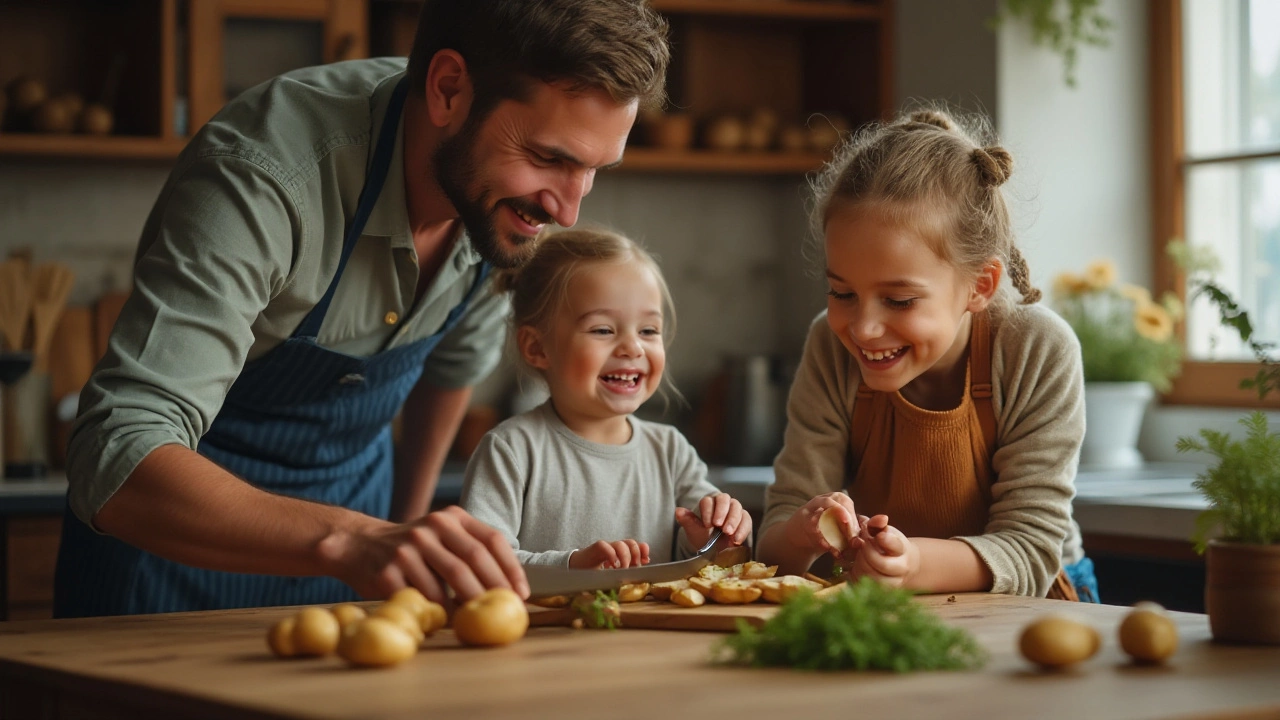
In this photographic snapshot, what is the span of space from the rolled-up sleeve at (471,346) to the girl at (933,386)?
2.02ft

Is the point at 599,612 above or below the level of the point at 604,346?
below

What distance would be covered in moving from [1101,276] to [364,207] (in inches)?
74.2

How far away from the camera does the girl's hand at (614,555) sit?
1477mm

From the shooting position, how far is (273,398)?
187cm

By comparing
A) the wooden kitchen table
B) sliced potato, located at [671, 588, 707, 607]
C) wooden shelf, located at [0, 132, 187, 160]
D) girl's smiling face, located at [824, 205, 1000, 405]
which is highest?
wooden shelf, located at [0, 132, 187, 160]

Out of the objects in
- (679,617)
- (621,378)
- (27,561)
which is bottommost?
(27,561)

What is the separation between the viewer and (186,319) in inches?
56.1

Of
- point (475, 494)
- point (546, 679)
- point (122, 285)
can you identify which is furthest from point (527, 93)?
point (122, 285)

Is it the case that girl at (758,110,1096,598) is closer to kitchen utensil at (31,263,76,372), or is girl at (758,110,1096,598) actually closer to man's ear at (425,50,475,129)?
man's ear at (425,50,475,129)

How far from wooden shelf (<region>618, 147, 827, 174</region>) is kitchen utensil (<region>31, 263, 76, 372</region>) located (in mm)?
1324

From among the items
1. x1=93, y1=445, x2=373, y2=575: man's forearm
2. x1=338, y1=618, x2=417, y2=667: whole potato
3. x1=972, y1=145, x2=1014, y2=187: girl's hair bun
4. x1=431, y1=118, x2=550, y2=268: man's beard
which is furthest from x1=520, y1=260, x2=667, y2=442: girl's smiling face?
x1=338, y1=618, x2=417, y2=667: whole potato

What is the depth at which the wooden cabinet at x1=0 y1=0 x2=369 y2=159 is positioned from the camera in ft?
10.0

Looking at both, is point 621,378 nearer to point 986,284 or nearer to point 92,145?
point 986,284

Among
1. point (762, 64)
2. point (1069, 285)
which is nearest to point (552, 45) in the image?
point (1069, 285)
